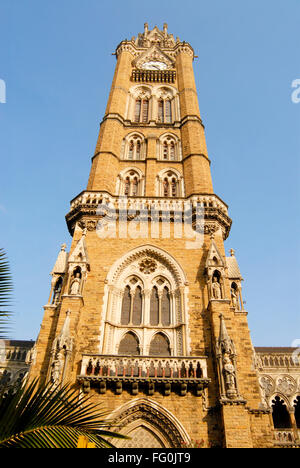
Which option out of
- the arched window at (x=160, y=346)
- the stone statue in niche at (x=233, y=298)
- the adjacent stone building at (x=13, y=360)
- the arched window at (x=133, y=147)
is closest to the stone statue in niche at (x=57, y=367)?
the arched window at (x=160, y=346)

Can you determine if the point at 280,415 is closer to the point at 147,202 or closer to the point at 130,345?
the point at 130,345

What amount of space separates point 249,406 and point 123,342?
502cm

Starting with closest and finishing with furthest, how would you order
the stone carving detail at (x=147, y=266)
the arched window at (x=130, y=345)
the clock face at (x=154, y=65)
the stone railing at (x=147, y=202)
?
the arched window at (x=130, y=345)
the stone carving detail at (x=147, y=266)
the stone railing at (x=147, y=202)
the clock face at (x=154, y=65)

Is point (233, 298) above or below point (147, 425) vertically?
above

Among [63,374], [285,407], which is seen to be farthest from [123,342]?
[285,407]

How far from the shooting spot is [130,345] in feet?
46.9

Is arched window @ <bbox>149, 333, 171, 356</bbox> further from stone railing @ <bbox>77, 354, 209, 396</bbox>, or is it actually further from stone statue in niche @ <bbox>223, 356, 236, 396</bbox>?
stone statue in niche @ <bbox>223, 356, 236, 396</bbox>

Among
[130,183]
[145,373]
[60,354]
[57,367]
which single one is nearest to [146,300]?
[145,373]

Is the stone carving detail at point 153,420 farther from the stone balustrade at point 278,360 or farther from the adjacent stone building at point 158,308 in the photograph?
the stone balustrade at point 278,360

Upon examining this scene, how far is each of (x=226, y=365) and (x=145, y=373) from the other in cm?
267

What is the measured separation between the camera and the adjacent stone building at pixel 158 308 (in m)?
11.8

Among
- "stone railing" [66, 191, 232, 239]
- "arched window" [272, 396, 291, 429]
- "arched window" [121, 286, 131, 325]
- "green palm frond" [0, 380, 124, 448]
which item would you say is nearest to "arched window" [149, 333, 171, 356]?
"arched window" [121, 286, 131, 325]

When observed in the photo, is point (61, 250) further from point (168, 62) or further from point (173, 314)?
point (168, 62)

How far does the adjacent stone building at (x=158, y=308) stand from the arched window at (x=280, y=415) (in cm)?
7
